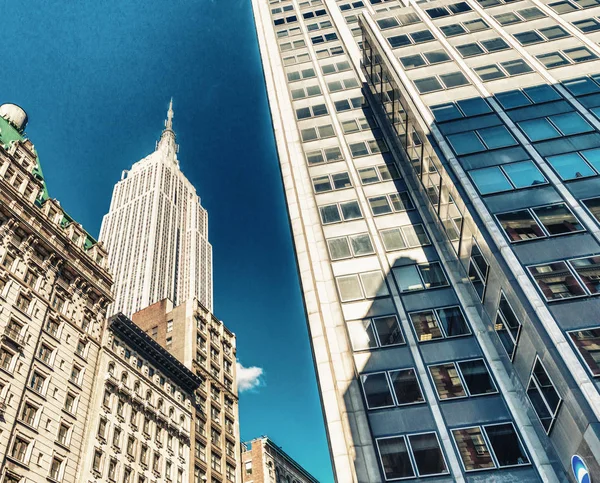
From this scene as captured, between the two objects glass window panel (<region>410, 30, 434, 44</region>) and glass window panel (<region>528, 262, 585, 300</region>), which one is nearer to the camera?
glass window panel (<region>528, 262, 585, 300</region>)

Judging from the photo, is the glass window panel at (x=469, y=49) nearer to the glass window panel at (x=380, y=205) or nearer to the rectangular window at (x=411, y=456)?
the glass window panel at (x=380, y=205)

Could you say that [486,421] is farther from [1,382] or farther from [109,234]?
[109,234]

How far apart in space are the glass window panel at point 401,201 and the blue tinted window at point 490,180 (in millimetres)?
8706

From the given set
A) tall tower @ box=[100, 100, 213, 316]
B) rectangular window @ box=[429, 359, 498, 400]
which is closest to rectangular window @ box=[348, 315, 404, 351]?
rectangular window @ box=[429, 359, 498, 400]

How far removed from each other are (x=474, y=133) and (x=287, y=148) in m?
18.2

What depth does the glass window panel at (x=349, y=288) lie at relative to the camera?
33.5 meters

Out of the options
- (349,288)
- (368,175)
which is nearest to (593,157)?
(349,288)

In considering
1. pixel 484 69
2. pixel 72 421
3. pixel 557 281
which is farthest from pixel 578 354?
pixel 72 421

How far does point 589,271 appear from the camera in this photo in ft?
76.5

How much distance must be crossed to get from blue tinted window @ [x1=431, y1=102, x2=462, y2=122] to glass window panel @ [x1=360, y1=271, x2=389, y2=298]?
11.7 m

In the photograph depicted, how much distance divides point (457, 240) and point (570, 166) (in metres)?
7.44

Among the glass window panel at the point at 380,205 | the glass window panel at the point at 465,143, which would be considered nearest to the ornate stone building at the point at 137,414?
the glass window panel at the point at 380,205

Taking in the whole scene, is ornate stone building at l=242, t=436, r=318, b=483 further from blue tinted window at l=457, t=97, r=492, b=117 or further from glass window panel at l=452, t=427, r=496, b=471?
blue tinted window at l=457, t=97, r=492, b=117

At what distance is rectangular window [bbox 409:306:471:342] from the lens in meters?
30.3
